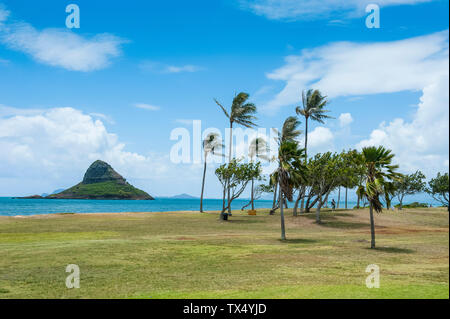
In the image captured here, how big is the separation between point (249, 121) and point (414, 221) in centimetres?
3025

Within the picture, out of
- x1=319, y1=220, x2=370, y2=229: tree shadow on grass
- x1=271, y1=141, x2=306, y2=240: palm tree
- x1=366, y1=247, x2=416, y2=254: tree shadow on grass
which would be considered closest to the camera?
x1=366, y1=247, x2=416, y2=254: tree shadow on grass

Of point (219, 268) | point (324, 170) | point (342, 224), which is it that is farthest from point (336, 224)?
point (219, 268)

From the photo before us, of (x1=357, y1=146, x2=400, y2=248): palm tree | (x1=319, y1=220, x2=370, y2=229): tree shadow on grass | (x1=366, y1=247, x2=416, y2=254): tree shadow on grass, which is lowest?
(x1=319, y1=220, x2=370, y2=229): tree shadow on grass

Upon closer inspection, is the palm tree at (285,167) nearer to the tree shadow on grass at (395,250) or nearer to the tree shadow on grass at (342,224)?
the tree shadow on grass at (395,250)

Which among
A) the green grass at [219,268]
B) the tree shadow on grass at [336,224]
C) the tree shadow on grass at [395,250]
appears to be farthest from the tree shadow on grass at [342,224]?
the tree shadow on grass at [395,250]

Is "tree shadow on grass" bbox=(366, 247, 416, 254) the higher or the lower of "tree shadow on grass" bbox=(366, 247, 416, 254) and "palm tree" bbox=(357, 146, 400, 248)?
the lower

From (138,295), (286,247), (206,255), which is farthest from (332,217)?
(138,295)

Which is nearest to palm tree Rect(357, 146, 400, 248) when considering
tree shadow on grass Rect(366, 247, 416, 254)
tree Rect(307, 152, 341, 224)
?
tree shadow on grass Rect(366, 247, 416, 254)

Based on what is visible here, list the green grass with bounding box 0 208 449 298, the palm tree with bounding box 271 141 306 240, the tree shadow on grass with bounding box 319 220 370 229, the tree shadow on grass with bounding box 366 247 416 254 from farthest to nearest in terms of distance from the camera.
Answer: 1. the tree shadow on grass with bounding box 319 220 370 229
2. the palm tree with bounding box 271 141 306 240
3. the tree shadow on grass with bounding box 366 247 416 254
4. the green grass with bounding box 0 208 449 298

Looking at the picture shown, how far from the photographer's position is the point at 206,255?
21.9m

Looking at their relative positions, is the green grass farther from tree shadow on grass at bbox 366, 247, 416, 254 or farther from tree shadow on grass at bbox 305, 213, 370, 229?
tree shadow on grass at bbox 305, 213, 370, 229

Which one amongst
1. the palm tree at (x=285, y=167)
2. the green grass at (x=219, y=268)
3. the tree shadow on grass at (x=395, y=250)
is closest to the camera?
the green grass at (x=219, y=268)

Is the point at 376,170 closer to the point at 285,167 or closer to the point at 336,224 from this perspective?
the point at 285,167
